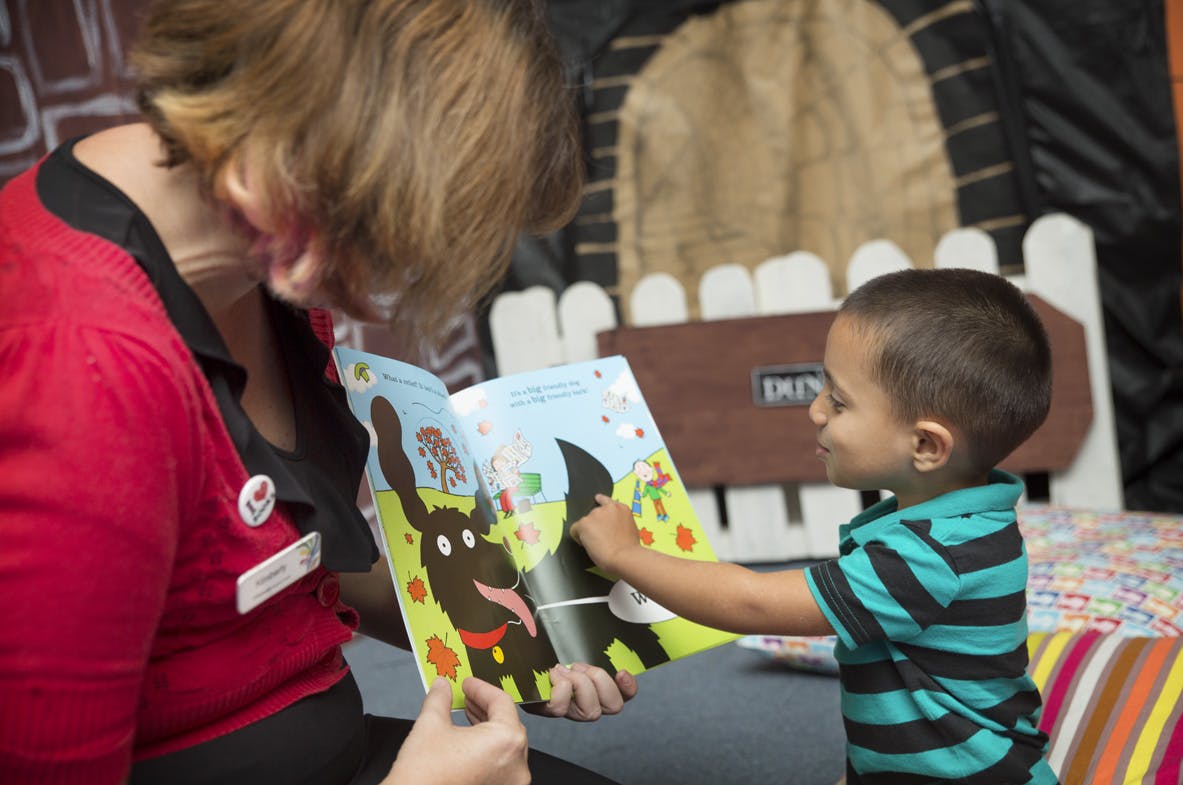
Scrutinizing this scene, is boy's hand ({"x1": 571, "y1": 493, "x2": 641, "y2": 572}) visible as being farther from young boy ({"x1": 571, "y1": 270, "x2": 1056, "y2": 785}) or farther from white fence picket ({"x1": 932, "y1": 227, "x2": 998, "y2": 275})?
white fence picket ({"x1": 932, "y1": 227, "x2": 998, "y2": 275})

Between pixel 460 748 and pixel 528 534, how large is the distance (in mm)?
301

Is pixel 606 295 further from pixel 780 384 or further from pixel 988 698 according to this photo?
pixel 988 698

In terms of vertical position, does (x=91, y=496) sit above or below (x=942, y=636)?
above

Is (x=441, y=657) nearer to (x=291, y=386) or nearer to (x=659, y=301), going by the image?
(x=291, y=386)

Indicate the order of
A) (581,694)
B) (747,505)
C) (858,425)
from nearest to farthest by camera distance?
1. (581,694)
2. (858,425)
3. (747,505)

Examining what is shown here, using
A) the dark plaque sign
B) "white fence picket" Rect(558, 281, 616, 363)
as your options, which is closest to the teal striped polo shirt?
the dark plaque sign

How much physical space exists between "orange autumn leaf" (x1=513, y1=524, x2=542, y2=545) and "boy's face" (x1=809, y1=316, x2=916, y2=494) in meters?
0.33

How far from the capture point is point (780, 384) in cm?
252

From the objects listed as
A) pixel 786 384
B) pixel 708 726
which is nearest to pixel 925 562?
pixel 708 726

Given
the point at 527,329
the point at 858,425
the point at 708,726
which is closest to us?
the point at 858,425

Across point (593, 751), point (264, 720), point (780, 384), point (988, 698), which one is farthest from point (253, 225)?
point (780, 384)

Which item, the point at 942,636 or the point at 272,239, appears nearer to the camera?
the point at 272,239

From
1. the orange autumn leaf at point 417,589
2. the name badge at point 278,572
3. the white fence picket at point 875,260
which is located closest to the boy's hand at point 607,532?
the orange autumn leaf at point 417,589

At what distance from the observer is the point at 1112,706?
1376 millimetres
